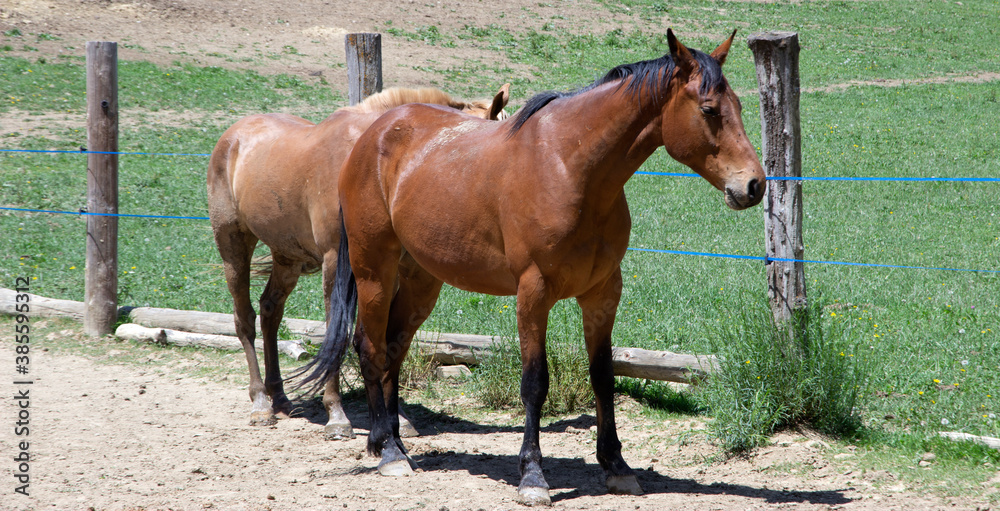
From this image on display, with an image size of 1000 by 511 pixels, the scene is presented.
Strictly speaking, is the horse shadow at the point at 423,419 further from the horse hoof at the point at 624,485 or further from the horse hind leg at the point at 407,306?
the horse hoof at the point at 624,485

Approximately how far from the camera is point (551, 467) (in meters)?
4.49

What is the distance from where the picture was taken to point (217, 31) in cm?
2253

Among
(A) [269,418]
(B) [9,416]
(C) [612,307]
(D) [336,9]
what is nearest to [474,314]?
(A) [269,418]

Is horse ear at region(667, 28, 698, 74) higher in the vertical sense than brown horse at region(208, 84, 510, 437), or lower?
higher

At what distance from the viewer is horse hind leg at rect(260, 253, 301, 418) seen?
5777 millimetres

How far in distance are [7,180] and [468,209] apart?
10777 millimetres

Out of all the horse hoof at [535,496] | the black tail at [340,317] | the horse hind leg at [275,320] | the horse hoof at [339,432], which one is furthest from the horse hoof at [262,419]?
the horse hoof at [535,496]

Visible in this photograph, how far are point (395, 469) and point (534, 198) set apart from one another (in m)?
1.76

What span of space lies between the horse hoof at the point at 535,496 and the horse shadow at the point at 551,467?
13 cm

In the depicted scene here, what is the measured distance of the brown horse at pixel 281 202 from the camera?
16.8 ft

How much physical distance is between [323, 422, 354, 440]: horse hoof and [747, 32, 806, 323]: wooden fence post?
277cm

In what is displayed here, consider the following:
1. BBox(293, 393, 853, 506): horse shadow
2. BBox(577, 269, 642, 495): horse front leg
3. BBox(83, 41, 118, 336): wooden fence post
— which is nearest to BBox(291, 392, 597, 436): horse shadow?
BBox(293, 393, 853, 506): horse shadow

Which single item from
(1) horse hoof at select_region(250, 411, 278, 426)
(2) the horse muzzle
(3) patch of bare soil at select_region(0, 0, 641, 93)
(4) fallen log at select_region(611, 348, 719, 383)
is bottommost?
(1) horse hoof at select_region(250, 411, 278, 426)

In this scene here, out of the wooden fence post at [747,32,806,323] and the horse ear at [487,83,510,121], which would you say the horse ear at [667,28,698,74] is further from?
the horse ear at [487,83,510,121]
